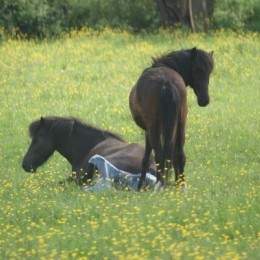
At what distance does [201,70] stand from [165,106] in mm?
1243

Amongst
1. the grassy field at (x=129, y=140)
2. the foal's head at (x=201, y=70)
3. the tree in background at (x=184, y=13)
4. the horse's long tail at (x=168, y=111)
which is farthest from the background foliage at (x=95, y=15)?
the horse's long tail at (x=168, y=111)

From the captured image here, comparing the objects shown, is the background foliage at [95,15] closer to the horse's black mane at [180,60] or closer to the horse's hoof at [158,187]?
the horse's black mane at [180,60]

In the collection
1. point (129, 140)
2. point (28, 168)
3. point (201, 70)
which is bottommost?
point (129, 140)

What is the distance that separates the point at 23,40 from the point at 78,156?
54.6 feet

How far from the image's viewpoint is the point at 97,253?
8227 mm

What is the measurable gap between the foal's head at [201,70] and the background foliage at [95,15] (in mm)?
18604

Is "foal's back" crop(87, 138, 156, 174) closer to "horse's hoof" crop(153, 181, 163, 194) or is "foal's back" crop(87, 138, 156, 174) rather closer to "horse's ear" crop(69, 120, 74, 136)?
"horse's ear" crop(69, 120, 74, 136)

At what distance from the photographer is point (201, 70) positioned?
12430 mm

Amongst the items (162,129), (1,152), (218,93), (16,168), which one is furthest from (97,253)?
(218,93)

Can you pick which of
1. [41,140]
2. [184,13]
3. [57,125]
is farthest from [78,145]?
[184,13]

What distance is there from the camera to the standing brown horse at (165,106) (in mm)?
11414

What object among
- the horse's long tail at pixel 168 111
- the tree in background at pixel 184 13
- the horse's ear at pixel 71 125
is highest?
the horse's long tail at pixel 168 111

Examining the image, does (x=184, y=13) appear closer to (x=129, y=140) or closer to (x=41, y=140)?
(x=129, y=140)

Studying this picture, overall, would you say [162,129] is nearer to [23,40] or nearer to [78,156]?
[78,156]
